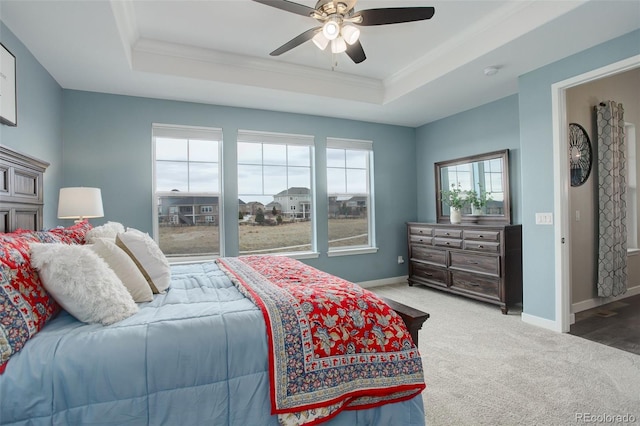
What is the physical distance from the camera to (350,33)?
2201 millimetres

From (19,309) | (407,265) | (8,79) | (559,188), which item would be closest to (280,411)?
(19,309)

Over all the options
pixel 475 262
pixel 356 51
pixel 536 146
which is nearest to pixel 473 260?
pixel 475 262

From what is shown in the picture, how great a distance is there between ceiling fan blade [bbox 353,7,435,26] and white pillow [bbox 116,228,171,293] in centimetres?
200

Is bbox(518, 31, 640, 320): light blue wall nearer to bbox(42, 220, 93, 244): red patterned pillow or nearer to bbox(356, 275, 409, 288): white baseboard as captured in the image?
bbox(356, 275, 409, 288): white baseboard

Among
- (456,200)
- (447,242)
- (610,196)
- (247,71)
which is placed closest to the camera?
(247,71)

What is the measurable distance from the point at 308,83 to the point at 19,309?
330cm

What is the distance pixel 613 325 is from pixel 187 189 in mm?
4716

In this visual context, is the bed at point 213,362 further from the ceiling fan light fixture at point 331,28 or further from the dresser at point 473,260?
the dresser at point 473,260

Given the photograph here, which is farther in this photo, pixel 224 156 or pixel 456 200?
pixel 456 200

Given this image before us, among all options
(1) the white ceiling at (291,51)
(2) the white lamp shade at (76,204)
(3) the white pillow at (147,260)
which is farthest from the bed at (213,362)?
(1) the white ceiling at (291,51)

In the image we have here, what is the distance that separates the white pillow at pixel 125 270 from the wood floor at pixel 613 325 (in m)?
3.52

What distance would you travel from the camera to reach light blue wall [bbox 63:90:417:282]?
11.6ft

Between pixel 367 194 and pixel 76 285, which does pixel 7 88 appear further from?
pixel 367 194

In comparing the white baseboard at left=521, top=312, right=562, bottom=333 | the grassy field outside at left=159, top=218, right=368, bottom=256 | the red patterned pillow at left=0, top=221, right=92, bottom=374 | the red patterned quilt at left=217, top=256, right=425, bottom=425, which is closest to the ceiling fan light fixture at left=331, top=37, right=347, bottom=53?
the red patterned quilt at left=217, top=256, right=425, bottom=425
